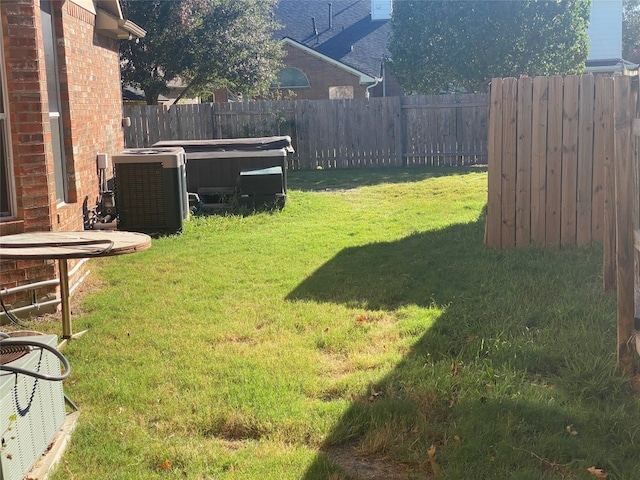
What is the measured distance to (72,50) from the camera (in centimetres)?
862

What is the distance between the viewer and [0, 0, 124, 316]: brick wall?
20.1 feet

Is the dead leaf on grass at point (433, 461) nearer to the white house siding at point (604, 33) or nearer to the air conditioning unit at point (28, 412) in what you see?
the air conditioning unit at point (28, 412)

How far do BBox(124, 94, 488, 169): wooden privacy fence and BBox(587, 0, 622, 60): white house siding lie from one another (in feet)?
44.0

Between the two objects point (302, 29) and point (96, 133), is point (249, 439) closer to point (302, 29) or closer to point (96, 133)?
point (96, 133)

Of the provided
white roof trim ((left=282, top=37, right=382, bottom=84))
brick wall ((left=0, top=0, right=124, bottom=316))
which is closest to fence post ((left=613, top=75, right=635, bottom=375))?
brick wall ((left=0, top=0, right=124, bottom=316))

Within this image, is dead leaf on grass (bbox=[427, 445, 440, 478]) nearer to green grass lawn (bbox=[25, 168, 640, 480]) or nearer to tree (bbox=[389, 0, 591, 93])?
green grass lawn (bbox=[25, 168, 640, 480])

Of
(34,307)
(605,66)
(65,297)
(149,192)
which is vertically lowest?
(34,307)

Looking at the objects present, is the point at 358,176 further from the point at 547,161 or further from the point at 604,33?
the point at 604,33

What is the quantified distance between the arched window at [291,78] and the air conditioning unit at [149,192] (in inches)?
819

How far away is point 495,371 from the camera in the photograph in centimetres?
477

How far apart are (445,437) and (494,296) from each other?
2593 millimetres

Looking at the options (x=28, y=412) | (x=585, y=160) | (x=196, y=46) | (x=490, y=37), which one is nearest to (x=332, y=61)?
(x=196, y=46)

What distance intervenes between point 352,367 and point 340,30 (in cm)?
2847

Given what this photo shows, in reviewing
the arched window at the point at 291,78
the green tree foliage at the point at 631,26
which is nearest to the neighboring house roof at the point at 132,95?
the arched window at the point at 291,78
